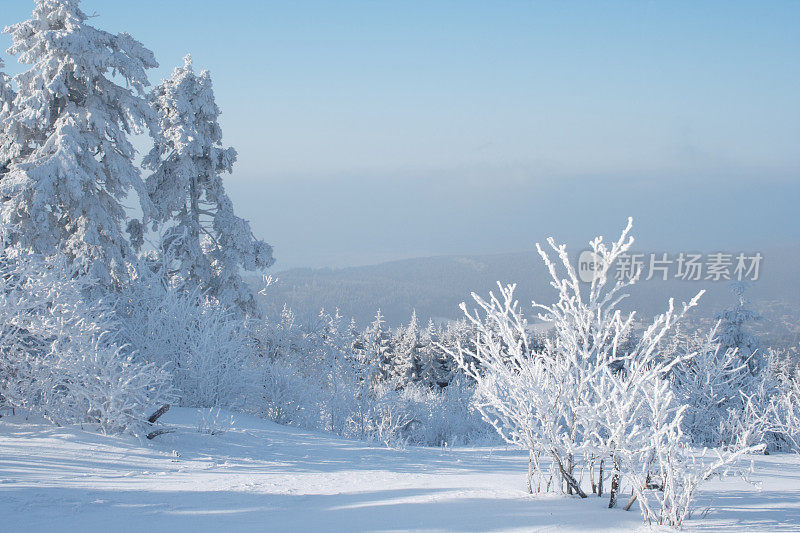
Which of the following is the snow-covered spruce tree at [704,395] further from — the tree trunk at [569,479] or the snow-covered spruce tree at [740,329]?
the tree trunk at [569,479]

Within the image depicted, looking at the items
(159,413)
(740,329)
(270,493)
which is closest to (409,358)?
(740,329)

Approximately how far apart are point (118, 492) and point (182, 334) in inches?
326

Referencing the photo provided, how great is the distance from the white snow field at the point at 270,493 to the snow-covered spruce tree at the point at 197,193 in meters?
11.0

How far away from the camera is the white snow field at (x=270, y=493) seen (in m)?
4.23

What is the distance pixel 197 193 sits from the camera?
18531mm

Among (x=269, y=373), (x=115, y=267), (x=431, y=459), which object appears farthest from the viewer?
(x=269, y=373)

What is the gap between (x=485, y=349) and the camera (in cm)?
553

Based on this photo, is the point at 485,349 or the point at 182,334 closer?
the point at 485,349

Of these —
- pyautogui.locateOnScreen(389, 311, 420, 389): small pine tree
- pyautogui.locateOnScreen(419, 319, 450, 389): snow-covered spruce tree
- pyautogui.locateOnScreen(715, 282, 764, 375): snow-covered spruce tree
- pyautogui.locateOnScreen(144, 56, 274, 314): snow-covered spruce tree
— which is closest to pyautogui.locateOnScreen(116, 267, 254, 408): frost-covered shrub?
pyautogui.locateOnScreen(144, 56, 274, 314): snow-covered spruce tree

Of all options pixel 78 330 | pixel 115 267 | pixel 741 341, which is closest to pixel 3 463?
pixel 78 330

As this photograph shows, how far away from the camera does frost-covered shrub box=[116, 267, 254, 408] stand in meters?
12.0

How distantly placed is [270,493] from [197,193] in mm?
15256

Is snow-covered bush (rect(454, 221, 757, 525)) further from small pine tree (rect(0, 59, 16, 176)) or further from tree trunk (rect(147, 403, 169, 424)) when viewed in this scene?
small pine tree (rect(0, 59, 16, 176))

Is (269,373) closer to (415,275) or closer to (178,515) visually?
(178,515)
